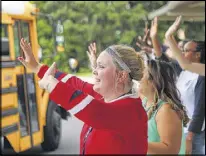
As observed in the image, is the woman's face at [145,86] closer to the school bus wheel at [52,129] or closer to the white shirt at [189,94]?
the white shirt at [189,94]

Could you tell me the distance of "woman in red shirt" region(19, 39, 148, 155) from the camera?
1.82 metres

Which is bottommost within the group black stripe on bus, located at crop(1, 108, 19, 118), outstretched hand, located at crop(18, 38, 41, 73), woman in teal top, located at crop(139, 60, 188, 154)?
black stripe on bus, located at crop(1, 108, 19, 118)

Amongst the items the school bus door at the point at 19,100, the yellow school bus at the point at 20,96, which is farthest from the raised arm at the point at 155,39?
the school bus door at the point at 19,100

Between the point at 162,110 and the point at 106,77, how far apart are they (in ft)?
2.53

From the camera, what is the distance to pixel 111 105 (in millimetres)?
1910

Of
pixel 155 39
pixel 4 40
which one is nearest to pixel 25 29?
pixel 4 40

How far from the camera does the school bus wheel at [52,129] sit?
7305 mm

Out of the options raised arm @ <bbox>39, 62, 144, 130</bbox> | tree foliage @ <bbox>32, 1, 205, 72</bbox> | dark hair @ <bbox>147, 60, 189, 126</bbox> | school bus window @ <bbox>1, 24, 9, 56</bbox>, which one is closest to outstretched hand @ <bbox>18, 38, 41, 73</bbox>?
raised arm @ <bbox>39, 62, 144, 130</bbox>

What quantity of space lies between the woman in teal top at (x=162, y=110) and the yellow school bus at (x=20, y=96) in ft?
8.62

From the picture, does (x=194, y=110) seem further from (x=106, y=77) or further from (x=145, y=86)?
(x=106, y=77)

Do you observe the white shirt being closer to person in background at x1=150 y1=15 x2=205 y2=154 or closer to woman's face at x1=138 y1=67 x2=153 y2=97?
person in background at x1=150 y1=15 x2=205 y2=154

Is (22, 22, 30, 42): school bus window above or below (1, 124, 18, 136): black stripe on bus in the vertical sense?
above

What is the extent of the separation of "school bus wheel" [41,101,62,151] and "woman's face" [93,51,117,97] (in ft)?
17.3

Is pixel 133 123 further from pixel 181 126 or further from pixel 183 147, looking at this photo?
pixel 183 147
